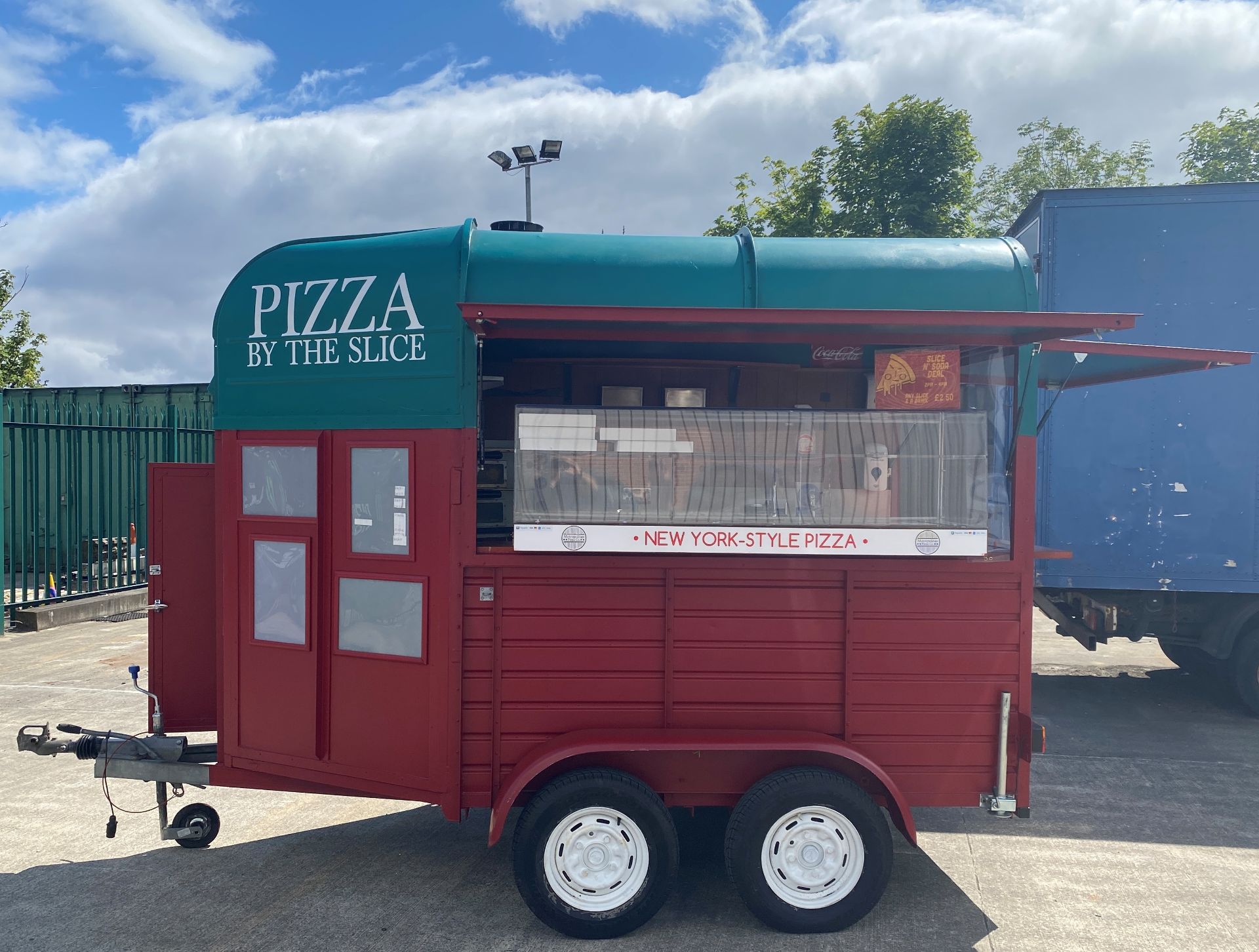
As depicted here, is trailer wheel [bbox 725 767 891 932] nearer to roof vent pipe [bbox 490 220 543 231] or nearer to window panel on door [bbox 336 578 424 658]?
window panel on door [bbox 336 578 424 658]

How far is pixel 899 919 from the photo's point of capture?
436 cm

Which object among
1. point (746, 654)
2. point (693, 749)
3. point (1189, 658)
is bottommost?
point (1189, 658)

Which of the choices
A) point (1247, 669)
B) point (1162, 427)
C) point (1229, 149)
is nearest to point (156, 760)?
point (1162, 427)

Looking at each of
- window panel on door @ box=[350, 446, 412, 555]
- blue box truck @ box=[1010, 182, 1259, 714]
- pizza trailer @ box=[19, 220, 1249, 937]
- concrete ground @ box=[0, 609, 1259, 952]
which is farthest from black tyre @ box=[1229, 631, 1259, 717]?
window panel on door @ box=[350, 446, 412, 555]

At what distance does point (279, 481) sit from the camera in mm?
4656

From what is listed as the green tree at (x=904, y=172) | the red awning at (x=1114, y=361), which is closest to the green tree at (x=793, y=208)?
the green tree at (x=904, y=172)

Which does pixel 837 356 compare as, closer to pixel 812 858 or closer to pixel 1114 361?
pixel 1114 361

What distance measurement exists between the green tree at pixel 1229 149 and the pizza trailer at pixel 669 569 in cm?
1648

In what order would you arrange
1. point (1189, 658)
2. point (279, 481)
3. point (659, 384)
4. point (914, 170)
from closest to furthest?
point (279, 481) → point (659, 384) → point (1189, 658) → point (914, 170)

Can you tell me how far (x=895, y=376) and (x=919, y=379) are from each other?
4.5 inches

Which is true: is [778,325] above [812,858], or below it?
above

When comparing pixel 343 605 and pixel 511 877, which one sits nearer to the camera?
pixel 343 605

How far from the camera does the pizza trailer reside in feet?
13.7

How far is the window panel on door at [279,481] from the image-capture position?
4.59 metres
